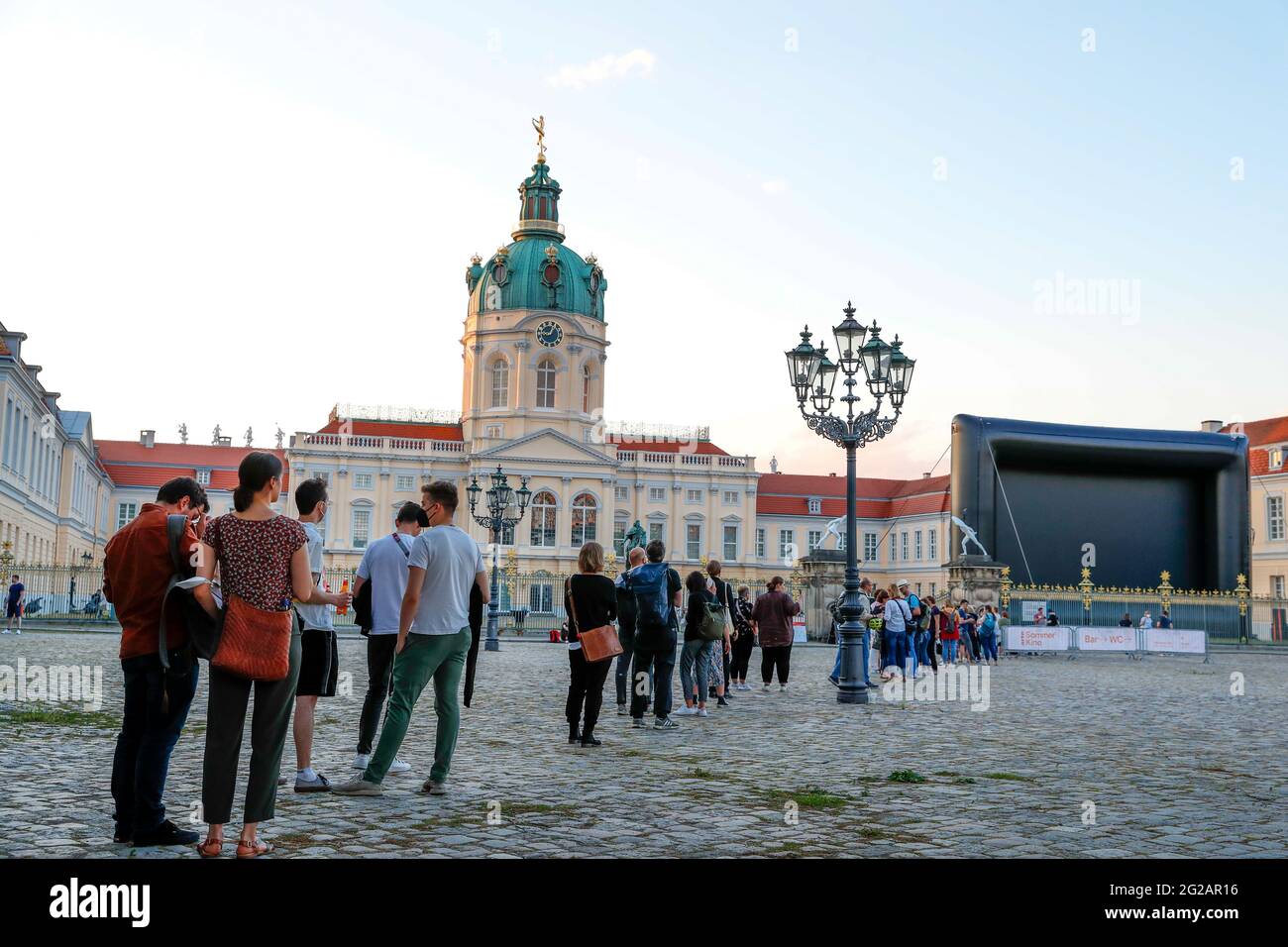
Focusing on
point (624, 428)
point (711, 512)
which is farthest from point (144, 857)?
point (624, 428)

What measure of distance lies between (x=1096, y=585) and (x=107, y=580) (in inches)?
1625

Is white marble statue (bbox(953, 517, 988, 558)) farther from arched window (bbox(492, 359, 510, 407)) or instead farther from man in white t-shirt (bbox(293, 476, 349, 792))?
arched window (bbox(492, 359, 510, 407))

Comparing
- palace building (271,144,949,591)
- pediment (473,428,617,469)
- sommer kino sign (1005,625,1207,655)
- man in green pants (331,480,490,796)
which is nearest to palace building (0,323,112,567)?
palace building (271,144,949,591)

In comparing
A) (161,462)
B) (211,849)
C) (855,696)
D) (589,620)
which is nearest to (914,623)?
(855,696)

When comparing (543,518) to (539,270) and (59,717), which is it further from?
(59,717)

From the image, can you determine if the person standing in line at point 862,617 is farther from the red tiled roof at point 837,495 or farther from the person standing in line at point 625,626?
the red tiled roof at point 837,495

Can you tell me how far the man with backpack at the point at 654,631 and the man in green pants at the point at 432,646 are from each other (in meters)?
4.08

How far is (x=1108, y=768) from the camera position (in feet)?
30.1

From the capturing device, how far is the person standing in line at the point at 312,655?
290 inches

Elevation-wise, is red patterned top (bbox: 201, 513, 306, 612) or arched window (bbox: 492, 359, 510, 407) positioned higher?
arched window (bbox: 492, 359, 510, 407)

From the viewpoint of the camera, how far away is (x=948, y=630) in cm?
2481

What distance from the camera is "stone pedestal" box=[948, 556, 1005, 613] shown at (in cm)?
3428

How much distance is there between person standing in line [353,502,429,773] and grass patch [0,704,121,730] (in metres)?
3.39

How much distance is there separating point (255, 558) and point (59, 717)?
23.0 ft
